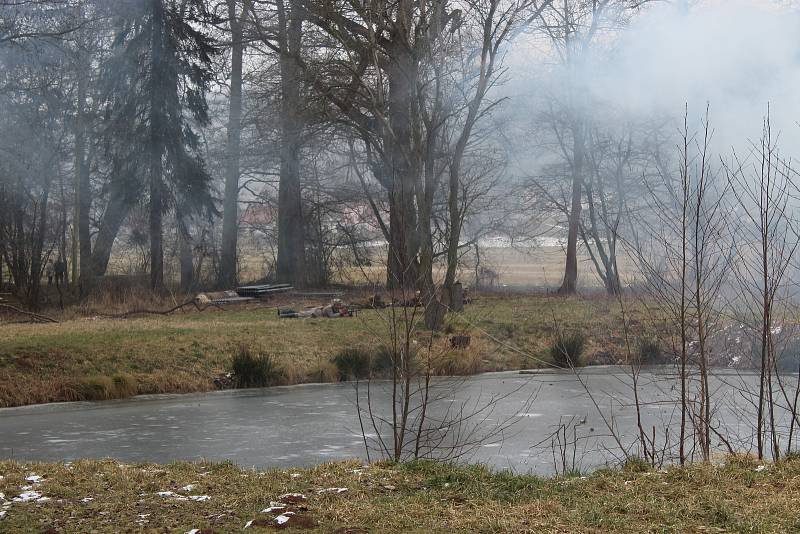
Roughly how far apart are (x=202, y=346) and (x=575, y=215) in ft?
53.1

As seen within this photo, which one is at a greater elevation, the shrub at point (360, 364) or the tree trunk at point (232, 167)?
the tree trunk at point (232, 167)

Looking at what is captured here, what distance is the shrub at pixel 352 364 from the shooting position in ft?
52.9

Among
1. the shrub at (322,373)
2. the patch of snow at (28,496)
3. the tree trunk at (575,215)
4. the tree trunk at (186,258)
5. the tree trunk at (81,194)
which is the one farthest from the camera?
the tree trunk at (81,194)

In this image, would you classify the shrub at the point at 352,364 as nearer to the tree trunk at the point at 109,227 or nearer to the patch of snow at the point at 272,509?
the patch of snow at the point at 272,509

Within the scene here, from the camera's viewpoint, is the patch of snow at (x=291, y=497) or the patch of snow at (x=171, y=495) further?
the patch of snow at (x=171, y=495)

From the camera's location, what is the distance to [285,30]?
27203 millimetres

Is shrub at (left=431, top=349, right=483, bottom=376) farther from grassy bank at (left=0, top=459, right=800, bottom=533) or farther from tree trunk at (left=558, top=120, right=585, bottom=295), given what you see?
tree trunk at (left=558, top=120, right=585, bottom=295)

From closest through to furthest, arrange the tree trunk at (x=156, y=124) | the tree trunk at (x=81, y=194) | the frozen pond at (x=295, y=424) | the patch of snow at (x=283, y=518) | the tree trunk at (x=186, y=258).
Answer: the patch of snow at (x=283, y=518), the frozen pond at (x=295, y=424), the tree trunk at (x=156, y=124), the tree trunk at (x=186, y=258), the tree trunk at (x=81, y=194)

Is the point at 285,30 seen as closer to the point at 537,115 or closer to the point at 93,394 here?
the point at 537,115

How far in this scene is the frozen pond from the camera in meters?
9.72

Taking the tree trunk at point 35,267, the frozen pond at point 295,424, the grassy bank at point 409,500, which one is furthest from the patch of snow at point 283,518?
the tree trunk at point 35,267

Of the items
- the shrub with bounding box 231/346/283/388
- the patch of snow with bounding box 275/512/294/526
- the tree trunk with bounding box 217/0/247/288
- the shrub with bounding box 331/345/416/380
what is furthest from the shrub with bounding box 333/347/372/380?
the tree trunk with bounding box 217/0/247/288

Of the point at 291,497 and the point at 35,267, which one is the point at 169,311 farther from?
the point at 291,497

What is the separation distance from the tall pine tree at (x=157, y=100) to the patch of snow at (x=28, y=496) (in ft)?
71.5
